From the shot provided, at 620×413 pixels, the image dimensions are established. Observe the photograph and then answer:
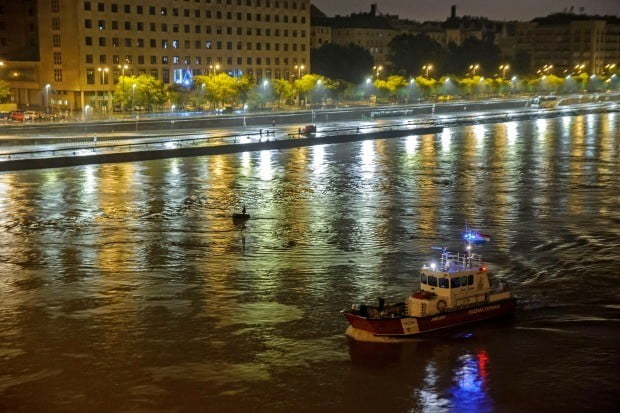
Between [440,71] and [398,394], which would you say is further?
[440,71]

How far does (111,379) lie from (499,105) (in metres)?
95.6

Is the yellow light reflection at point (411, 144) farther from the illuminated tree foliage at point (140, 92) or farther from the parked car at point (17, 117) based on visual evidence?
the parked car at point (17, 117)

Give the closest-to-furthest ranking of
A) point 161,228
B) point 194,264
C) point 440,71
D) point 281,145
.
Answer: point 194,264, point 161,228, point 281,145, point 440,71

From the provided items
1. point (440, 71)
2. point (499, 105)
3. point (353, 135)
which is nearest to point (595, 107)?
point (499, 105)

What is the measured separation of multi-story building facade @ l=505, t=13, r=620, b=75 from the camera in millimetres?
180375

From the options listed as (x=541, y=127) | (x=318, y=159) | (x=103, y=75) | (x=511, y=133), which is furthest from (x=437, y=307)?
(x=103, y=75)

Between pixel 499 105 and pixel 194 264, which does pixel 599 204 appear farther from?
pixel 499 105

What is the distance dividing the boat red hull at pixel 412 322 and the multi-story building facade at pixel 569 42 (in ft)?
554

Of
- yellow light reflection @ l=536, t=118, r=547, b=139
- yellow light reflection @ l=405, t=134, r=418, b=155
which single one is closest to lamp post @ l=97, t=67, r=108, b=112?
yellow light reflection @ l=405, t=134, r=418, b=155

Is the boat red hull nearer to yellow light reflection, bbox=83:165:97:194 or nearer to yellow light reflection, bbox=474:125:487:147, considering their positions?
yellow light reflection, bbox=83:165:97:194

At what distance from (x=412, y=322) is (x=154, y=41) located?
86.7 m

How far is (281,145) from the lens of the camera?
176ft

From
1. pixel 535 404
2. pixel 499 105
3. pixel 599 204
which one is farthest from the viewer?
pixel 499 105

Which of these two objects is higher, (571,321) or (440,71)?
(440,71)
